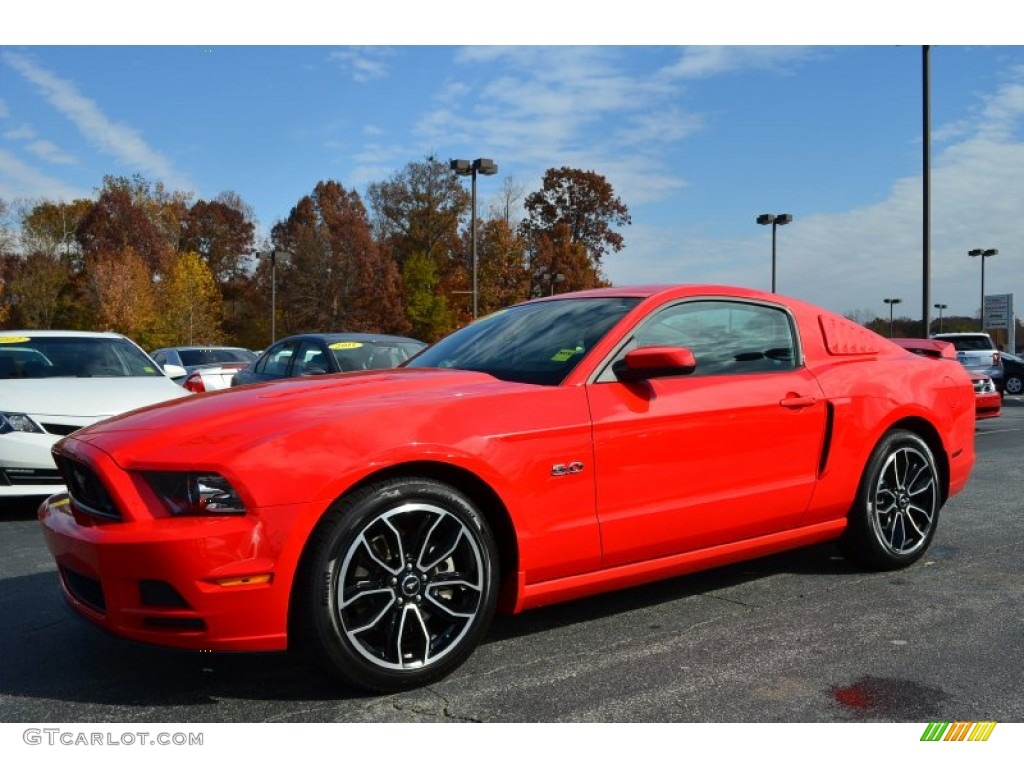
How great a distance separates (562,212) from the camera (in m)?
60.4

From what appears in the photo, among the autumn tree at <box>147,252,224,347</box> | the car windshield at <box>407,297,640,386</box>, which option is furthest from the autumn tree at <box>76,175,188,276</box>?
the car windshield at <box>407,297,640,386</box>

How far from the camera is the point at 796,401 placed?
4086mm

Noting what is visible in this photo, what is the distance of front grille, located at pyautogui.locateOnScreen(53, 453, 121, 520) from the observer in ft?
9.69

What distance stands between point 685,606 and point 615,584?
63 cm

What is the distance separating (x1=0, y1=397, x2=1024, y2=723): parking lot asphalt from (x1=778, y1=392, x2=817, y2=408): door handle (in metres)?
0.90

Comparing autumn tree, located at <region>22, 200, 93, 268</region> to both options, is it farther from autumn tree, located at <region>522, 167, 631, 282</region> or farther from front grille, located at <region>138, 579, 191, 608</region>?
front grille, located at <region>138, 579, 191, 608</region>

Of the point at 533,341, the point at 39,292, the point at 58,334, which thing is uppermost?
the point at 39,292

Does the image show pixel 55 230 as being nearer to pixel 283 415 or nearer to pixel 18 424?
pixel 18 424

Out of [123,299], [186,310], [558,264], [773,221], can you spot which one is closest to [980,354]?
[773,221]

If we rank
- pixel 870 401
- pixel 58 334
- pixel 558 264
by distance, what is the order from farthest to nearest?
pixel 558 264 < pixel 58 334 < pixel 870 401

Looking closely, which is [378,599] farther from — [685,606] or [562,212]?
[562,212]

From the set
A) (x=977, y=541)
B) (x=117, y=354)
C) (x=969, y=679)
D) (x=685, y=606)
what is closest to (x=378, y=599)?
(x=685, y=606)

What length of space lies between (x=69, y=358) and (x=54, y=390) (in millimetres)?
984

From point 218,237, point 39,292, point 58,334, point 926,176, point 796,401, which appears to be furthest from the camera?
point 218,237
